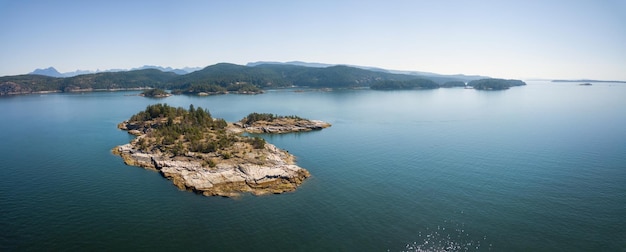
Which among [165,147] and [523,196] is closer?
[523,196]

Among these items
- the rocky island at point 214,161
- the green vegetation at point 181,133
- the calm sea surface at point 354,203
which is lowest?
the calm sea surface at point 354,203

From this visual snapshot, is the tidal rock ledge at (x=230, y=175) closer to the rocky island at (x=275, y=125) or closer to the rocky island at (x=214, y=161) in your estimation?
A: the rocky island at (x=214, y=161)

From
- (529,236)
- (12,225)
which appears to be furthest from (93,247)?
(529,236)

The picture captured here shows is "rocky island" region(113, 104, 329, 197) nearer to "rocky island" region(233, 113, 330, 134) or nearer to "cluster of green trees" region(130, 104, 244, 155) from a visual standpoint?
"cluster of green trees" region(130, 104, 244, 155)

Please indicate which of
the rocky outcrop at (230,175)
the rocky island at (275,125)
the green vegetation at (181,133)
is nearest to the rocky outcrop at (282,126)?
the rocky island at (275,125)

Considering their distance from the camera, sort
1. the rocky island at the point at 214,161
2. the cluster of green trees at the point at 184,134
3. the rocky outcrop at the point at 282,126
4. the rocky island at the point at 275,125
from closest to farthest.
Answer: the rocky island at the point at 214,161 < the cluster of green trees at the point at 184,134 < the rocky outcrop at the point at 282,126 < the rocky island at the point at 275,125

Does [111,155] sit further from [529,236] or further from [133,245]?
[529,236]
